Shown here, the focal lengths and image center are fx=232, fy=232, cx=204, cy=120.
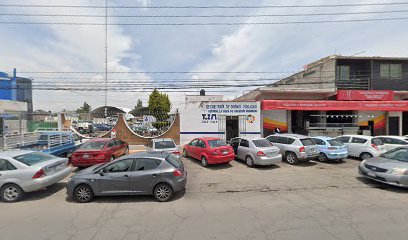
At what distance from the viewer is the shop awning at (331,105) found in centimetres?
1795

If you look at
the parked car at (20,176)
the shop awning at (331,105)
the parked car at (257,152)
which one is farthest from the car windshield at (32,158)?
the shop awning at (331,105)

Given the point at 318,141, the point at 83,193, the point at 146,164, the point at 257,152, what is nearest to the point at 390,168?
the point at 257,152

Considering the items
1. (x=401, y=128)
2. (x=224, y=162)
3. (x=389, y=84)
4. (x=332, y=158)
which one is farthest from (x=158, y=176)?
(x=389, y=84)

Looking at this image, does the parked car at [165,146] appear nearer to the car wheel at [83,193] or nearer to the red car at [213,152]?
the red car at [213,152]

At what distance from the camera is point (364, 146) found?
13.1 m

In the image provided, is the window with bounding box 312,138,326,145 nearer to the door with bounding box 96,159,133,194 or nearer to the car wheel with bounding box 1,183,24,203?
the door with bounding box 96,159,133,194

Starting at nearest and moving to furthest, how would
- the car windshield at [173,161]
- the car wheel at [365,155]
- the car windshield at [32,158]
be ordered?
1. the car windshield at [173,161]
2. the car windshield at [32,158]
3. the car wheel at [365,155]

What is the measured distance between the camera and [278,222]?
5.31m

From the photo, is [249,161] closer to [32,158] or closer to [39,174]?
[39,174]

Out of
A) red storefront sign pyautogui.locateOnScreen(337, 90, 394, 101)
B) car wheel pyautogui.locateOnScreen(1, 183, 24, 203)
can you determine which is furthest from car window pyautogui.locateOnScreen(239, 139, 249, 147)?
red storefront sign pyautogui.locateOnScreen(337, 90, 394, 101)

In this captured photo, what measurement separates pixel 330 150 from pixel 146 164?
1007 centimetres

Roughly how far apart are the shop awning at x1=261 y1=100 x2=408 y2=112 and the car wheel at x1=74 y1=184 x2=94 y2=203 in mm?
14032

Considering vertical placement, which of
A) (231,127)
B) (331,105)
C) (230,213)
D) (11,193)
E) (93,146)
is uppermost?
(331,105)

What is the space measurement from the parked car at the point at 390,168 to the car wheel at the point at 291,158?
335 cm
